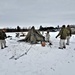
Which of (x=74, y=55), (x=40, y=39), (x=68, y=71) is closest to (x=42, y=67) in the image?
(x=68, y=71)

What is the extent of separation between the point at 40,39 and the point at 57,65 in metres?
12.6

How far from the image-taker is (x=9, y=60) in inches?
597

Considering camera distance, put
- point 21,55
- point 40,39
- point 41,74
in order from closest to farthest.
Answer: point 41,74
point 21,55
point 40,39

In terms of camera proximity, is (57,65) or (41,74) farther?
(57,65)

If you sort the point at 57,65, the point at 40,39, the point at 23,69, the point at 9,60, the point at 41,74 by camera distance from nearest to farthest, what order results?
the point at 41,74
the point at 23,69
the point at 57,65
the point at 9,60
the point at 40,39

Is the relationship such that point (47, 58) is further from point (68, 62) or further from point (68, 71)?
point (68, 71)

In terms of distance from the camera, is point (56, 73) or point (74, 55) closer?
point (56, 73)

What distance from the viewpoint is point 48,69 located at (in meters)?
13.3

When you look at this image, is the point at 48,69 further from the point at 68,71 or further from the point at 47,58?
the point at 47,58

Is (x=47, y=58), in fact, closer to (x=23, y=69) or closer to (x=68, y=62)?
(x=68, y=62)

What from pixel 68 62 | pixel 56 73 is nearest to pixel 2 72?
pixel 56 73

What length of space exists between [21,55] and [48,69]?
3479 millimetres

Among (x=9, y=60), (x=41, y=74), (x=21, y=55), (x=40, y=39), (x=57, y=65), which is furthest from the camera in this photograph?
(x=40, y=39)

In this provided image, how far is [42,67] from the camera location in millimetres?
13539
